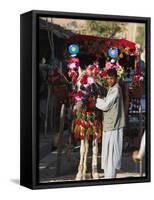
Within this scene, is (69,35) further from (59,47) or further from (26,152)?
(26,152)

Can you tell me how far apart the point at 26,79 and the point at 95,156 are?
1.35 meters

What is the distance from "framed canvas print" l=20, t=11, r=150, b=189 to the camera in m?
9.67

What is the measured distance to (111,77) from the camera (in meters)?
10.1

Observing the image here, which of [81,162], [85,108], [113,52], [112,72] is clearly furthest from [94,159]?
[113,52]

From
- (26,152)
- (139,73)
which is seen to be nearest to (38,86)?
(26,152)

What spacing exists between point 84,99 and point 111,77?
19.1 inches

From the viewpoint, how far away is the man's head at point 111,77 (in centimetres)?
1012

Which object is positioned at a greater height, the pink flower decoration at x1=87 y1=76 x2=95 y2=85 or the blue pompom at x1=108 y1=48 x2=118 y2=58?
the blue pompom at x1=108 y1=48 x2=118 y2=58

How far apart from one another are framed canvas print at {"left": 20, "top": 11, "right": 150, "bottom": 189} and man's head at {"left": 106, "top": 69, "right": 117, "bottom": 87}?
1 centimetres

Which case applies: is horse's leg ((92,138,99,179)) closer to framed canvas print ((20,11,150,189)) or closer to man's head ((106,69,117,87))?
framed canvas print ((20,11,150,189))

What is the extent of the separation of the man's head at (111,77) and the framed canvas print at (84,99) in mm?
13

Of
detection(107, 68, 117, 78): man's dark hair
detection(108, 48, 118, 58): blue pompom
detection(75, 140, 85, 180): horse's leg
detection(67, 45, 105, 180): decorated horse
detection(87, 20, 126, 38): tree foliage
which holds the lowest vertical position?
detection(75, 140, 85, 180): horse's leg

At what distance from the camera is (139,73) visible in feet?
34.1

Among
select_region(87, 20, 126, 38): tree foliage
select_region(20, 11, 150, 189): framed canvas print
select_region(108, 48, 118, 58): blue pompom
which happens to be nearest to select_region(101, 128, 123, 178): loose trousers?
select_region(20, 11, 150, 189): framed canvas print
